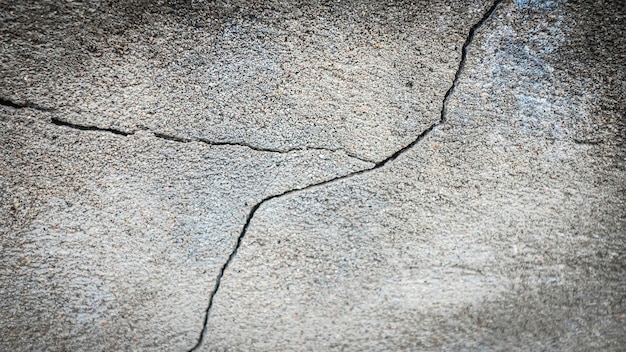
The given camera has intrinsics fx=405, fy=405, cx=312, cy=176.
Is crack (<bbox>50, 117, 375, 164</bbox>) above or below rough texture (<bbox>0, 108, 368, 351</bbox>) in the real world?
above

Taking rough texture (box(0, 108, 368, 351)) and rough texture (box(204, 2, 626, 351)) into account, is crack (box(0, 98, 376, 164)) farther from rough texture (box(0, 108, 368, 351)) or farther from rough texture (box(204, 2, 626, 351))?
rough texture (box(204, 2, 626, 351))

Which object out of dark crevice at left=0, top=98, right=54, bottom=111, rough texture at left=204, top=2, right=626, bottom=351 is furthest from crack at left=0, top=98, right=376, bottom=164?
rough texture at left=204, top=2, right=626, bottom=351

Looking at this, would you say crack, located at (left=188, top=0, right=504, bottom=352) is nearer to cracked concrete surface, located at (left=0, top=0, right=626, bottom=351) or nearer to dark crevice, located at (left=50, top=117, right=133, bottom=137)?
cracked concrete surface, located at (left=0, top=0, right=626, bottom=351)

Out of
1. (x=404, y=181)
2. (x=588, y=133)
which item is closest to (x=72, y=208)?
(x=404, y=181)

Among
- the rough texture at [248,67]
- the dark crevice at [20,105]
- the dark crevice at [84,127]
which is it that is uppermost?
the rough texture at [248,67]

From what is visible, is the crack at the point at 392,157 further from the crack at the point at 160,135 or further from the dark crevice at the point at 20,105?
the dark crevice at the point at 20,105

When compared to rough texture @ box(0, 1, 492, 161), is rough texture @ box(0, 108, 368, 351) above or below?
below

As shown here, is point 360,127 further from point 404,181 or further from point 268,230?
point 268,230

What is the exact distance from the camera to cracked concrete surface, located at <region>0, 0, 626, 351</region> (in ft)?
4.16

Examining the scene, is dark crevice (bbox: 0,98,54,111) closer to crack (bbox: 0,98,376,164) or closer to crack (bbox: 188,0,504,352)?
crack (bbox: 0,98,376,164)

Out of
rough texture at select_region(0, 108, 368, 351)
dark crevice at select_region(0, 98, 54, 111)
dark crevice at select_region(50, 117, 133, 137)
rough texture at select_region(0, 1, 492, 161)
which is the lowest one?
rough texture at select_region(0, 108, 368, 351)

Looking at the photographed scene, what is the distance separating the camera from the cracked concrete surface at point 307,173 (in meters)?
1.27

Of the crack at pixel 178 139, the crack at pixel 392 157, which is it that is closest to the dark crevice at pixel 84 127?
the crack at pixel 178 139

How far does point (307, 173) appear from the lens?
4.41 feet
